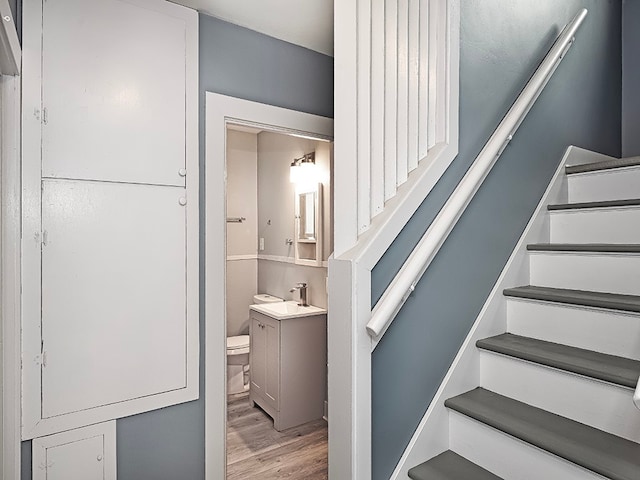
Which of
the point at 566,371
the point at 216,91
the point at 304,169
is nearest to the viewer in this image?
the point at 566,371

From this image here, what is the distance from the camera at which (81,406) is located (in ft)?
5.49

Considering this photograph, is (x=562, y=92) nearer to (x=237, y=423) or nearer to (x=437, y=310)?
(x=437, y=310)

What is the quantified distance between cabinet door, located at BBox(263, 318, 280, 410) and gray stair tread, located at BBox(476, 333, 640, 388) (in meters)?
1.78

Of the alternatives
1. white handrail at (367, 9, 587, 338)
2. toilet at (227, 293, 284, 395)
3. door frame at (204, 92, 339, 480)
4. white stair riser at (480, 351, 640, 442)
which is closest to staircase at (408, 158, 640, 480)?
white stair riser at (480, 351, 640, 442)

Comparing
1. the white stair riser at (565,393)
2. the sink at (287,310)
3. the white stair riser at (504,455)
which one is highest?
the white stair riser at (565,393)

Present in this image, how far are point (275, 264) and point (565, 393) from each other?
3.12 meters

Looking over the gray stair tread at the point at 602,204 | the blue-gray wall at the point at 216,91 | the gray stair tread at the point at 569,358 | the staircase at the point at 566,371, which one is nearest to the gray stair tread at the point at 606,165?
the staircase at the point at 566,371

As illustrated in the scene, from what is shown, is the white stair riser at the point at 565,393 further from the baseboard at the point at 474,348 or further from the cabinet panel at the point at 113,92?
the cabinet panel at the point at 113,92

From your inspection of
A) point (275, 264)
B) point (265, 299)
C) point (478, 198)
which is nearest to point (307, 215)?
point (275, 264)

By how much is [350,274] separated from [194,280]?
103 centimetres

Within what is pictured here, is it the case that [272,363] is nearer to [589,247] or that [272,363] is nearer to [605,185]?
[589,247]

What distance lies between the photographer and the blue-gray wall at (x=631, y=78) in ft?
8.49

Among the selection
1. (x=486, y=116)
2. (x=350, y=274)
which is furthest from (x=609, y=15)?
(x=350, y=274)

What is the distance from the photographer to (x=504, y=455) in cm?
131
